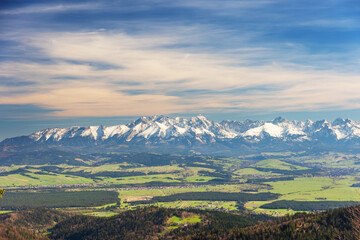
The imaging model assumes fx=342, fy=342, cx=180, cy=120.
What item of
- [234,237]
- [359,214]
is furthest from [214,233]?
[359,214]

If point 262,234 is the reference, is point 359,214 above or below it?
above

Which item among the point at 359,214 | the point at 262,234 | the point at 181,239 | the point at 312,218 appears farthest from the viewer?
the point at 181,239

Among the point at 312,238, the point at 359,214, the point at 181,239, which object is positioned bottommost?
the point at 181,239

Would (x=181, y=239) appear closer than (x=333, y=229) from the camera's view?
No

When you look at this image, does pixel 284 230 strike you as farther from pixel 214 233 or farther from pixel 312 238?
pixel 214 233

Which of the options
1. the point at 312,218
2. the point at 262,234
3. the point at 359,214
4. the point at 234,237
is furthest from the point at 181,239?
the point at 359,214

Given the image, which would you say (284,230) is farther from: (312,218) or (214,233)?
(214,233)

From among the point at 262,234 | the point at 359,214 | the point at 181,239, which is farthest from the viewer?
the point at 181,239

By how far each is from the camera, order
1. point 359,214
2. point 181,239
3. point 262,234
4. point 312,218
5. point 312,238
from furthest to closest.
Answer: point 181,239, point 312,218, point 262,234, point 312,238, point 359,214

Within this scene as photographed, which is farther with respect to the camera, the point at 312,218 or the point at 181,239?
the point at 181,239
